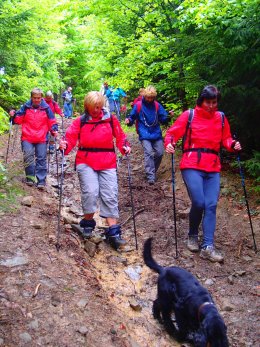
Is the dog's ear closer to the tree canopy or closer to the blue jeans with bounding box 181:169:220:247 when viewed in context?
the blue jeans with bounding box 181:169:220:247

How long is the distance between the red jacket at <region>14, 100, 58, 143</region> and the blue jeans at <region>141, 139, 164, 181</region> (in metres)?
2.37

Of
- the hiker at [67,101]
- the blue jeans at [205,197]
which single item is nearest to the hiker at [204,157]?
the blue jeans at [205,197]

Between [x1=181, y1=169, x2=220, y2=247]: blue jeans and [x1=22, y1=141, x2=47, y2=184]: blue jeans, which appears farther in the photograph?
[x1=22, y1=141, x2=47, y2=184]: blue jeans

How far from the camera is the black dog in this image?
3.38m

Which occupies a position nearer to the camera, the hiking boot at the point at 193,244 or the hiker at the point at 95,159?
the hiker at the point at 95,159

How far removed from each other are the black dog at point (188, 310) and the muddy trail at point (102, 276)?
0.86 ft

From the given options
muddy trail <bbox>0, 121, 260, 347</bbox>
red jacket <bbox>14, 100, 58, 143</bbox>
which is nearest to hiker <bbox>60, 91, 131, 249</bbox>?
muddy trail <bbox>0, 121, 260, 347</bbox>

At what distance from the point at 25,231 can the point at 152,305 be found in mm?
2212

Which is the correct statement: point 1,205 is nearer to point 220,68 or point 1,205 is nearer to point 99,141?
point 99,141

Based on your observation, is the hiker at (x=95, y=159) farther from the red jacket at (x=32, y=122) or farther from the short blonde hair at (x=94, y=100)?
the red jacket at (x=32, y=122)

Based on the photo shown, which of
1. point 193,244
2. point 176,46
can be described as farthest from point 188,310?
point 176,46

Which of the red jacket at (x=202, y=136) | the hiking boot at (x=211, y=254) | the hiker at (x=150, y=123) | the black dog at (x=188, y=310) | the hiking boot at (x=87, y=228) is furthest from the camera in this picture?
the hiker at (x=150, y=123)

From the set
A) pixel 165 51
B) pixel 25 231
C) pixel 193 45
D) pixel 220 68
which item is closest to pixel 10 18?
pixel 165 51

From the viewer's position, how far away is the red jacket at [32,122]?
8664 mm
